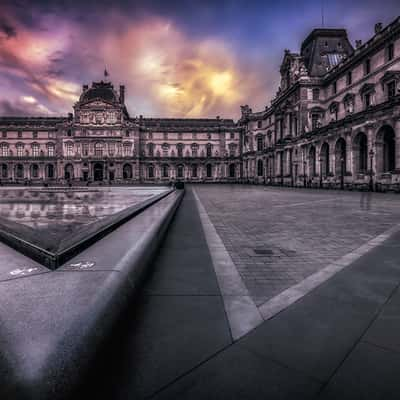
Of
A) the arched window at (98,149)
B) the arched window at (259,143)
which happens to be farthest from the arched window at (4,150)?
the arched window at (259,143)

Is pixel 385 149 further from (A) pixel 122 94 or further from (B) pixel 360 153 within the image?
(A) pixel 122 94

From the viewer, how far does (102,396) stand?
4.13ft

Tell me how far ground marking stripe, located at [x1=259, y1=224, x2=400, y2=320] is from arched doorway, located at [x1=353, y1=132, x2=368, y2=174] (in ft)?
88.0

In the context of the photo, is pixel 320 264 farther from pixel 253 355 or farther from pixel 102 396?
pixel 102 396

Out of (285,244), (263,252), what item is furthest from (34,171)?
(263,252)

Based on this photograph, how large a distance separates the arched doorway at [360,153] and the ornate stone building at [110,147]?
136 ft

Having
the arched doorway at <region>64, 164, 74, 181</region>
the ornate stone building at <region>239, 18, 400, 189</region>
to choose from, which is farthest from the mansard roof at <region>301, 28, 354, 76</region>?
the arched doorway at <region>64, 164, 74, 181</region>

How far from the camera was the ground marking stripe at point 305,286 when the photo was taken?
91.2 inches

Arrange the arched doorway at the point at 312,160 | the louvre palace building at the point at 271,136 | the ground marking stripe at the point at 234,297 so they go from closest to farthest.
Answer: the ground marking stripe at the point at 234,297
the louvre palace building at the point at 271,136
the arched doorway at the point at 312,160

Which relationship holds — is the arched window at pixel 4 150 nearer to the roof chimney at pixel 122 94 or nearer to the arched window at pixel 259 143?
the roof chimney at pixel 122 94

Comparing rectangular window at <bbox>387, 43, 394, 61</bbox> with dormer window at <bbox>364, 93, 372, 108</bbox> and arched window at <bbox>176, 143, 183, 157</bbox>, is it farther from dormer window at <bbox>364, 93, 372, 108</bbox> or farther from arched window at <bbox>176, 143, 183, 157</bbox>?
arched window at <bbox>176, 143, 183, 157</bbox>

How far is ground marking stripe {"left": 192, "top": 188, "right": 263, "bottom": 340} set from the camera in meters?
2.01

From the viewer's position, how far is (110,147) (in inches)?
2418

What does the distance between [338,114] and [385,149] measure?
1146cm
